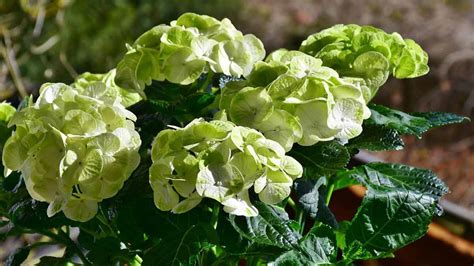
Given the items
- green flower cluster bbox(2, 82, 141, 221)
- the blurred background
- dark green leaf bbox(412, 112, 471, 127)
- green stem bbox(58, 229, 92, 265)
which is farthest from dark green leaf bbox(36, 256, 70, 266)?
the blurred background

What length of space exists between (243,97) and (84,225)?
0.21 metres

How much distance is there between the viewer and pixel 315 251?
1.85 feet

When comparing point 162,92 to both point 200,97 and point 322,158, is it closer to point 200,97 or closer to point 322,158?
point 200,97

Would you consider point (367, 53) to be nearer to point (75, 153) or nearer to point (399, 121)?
point (399, 121)

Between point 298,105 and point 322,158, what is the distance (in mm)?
52

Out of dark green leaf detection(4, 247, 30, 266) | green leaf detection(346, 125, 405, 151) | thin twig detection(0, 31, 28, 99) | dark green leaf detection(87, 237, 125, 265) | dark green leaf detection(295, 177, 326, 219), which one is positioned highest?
green leaf detection(346, 125, 405, 151)

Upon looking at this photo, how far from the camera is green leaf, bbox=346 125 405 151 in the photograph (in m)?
0.61

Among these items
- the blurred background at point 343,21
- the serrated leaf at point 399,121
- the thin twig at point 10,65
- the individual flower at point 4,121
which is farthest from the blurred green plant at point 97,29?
the serrated leaf at point 399,121

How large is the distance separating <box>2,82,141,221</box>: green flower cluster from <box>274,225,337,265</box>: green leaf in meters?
0.14

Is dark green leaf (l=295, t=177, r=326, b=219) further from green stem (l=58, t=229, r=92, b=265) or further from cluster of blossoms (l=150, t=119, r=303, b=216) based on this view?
green stem (l=58, t=229, r=92, b=265)

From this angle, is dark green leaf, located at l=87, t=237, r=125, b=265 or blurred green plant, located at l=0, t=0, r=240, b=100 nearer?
dark green leaf, located at l=87, t=237, r=125, b=265

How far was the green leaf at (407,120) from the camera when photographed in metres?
0.62

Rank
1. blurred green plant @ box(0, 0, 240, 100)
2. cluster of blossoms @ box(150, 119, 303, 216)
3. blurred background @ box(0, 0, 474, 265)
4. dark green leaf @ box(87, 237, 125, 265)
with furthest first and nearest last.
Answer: blurred green plant @ box(0, 0, 240, 100) → blurred background @ box(0, 0, 474, 265) → dark green leaf @ box(87, 237, 125, 265) → cluster of blossoms @ box(150, 119, 303, 216)

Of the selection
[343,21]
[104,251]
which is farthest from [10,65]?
[343,21]
